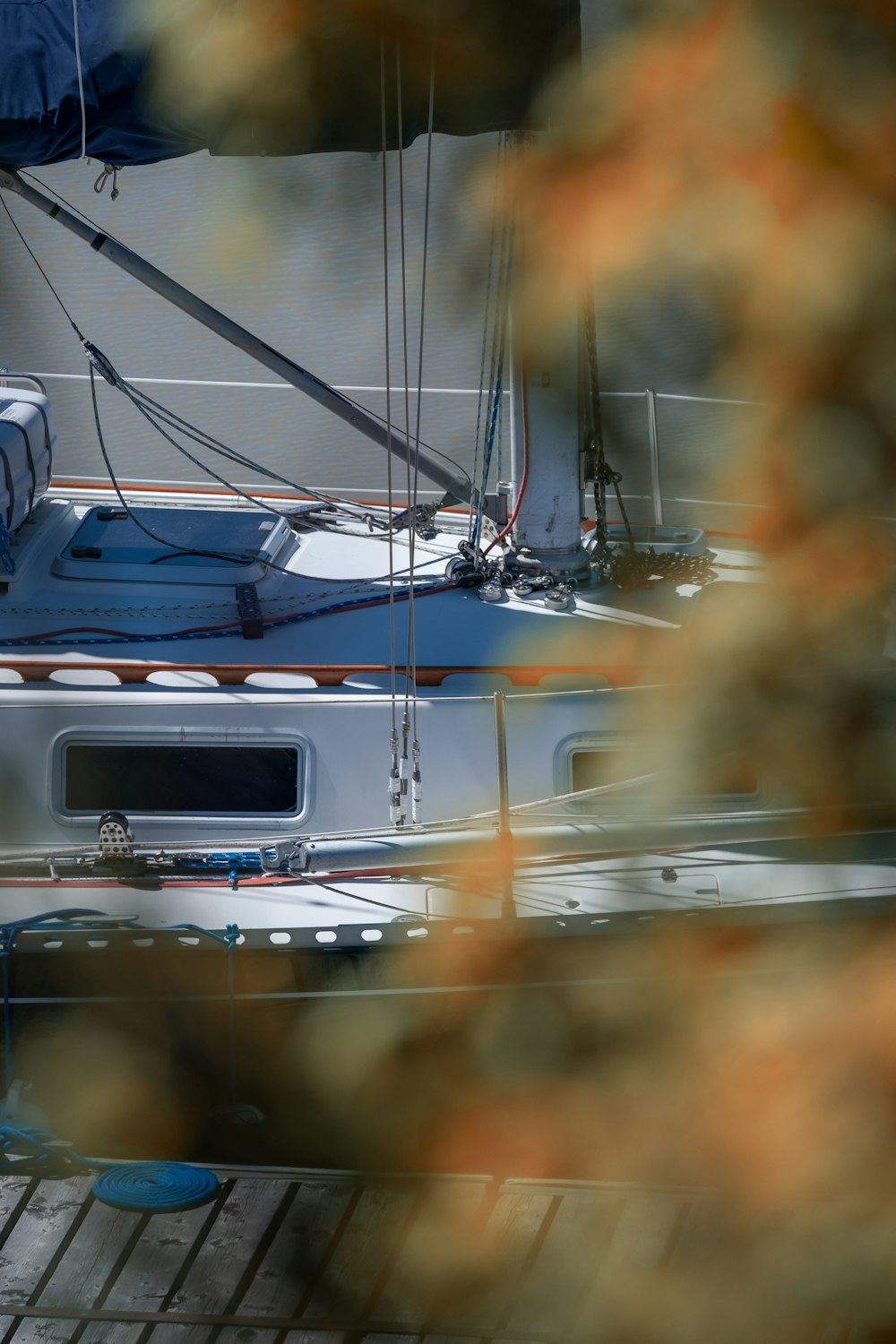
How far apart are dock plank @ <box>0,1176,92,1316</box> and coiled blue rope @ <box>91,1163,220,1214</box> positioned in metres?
0.08

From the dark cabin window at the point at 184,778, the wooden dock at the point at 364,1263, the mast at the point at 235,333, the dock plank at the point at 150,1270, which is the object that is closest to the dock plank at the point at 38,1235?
the wooden dock at the point at 364,1263

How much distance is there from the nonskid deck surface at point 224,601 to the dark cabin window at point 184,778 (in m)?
0.22

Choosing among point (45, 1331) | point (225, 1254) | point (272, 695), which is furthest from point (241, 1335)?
point (272, 695)

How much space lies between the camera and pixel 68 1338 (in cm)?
171

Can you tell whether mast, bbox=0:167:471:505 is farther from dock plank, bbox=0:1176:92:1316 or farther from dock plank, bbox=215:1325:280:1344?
dock plank, bbox=215:1325:280:1344

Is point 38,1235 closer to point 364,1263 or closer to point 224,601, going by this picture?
point 364,1263

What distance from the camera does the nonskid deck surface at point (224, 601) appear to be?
3344 mm

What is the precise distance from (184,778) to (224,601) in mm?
501

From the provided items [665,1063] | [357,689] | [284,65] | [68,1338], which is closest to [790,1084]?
[665,1063]

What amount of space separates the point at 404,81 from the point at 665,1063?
378 millimetres

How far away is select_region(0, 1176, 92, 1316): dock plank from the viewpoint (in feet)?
6.32

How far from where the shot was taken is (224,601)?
352 centimetres

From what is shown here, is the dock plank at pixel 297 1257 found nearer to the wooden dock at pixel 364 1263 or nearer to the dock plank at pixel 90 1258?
the wooden dock at pixel 364 1263

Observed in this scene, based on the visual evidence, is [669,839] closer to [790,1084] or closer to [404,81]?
[790,1084]
